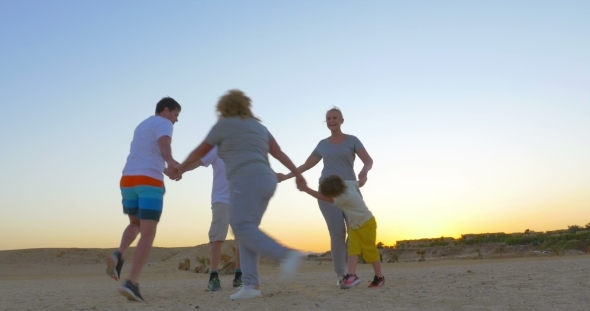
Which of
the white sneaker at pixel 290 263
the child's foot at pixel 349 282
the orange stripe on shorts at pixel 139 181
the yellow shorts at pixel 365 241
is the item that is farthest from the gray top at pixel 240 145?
the child's foot at pixel 349 282

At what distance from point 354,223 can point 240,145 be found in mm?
1913

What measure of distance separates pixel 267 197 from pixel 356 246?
168 cm

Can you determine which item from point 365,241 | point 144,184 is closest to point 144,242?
point 144,184

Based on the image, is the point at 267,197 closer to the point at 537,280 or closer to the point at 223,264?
the point at 537,280

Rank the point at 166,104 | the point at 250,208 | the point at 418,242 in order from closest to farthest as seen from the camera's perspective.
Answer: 1. the point at 250,208
2. the point at 166,104
3. the point at 418,242

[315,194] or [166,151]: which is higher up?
[166,151]

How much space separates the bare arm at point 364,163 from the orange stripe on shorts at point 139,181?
2385mm

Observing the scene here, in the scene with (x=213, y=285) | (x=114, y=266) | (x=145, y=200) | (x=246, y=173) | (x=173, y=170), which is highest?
(x=173, y=170)

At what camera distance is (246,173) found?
5.24 meters

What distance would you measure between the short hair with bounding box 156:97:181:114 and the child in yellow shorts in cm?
177

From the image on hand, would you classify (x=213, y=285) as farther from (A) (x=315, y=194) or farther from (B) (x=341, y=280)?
(A) (x=315, y=194)

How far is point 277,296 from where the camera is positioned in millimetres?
5707

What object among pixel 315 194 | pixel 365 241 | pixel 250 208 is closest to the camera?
pixel 250 208

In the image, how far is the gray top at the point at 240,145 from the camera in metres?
5.28
